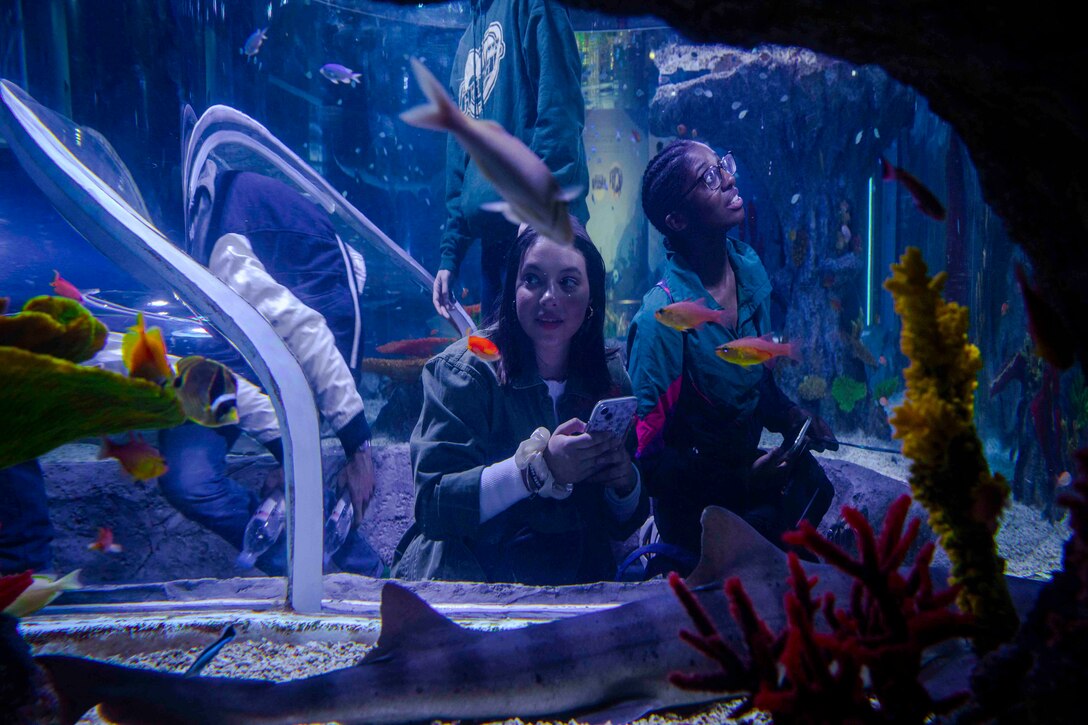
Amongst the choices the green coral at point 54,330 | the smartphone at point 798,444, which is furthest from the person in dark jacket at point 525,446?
the green coral at point 54,330

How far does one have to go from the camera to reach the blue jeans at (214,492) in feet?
13.1

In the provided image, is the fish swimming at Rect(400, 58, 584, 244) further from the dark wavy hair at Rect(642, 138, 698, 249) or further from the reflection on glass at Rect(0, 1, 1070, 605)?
the dark wavy hair at Rect(642, 138, 698, 249)

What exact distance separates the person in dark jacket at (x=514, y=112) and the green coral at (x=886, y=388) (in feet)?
16.6

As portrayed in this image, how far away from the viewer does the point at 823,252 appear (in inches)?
293

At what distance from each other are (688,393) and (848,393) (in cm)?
452

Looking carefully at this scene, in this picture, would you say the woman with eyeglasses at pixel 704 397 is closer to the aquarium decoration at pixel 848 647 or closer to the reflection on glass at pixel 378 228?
the reflection on glass at pixel 378 228

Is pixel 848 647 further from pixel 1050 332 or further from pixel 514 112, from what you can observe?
pixel 514 112

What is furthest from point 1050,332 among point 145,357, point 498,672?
point 145,357

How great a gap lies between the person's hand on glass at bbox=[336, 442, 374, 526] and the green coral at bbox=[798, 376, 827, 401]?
20.0 ft

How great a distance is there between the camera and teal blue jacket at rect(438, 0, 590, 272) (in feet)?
12.6

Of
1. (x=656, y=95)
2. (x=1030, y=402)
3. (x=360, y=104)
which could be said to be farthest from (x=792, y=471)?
(x=360, y=104)

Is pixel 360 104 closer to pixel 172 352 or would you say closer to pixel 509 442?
pixel 172 352

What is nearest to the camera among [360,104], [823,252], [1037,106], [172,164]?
[1037,106]

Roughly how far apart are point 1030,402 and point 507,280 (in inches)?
231
